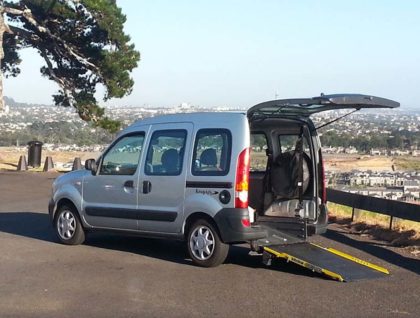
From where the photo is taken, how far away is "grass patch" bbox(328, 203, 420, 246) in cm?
1193

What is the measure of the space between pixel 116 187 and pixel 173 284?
8.12 ft

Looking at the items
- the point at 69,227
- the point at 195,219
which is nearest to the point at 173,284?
the point at 195,219

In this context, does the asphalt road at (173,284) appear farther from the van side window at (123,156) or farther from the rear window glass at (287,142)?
the rear window glass at (287,142)

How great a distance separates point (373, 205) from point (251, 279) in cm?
495

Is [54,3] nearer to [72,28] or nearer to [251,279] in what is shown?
[72,28]

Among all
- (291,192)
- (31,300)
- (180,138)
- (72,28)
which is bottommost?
(31,300)

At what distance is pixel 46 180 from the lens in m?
24.4

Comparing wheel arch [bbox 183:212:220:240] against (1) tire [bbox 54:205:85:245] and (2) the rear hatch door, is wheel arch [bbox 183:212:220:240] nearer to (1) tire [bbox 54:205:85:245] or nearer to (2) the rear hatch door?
(2) the rear hatch door

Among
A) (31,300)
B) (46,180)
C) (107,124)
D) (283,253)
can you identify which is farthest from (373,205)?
(107,124)

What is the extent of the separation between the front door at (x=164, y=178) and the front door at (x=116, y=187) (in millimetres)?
194

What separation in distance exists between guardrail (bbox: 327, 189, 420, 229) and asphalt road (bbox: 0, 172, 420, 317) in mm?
646

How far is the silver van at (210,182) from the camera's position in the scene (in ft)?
29.6

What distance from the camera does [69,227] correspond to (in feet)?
36.1

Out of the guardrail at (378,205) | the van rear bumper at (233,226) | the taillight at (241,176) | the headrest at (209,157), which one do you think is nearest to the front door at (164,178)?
the headrest at (209,157)
